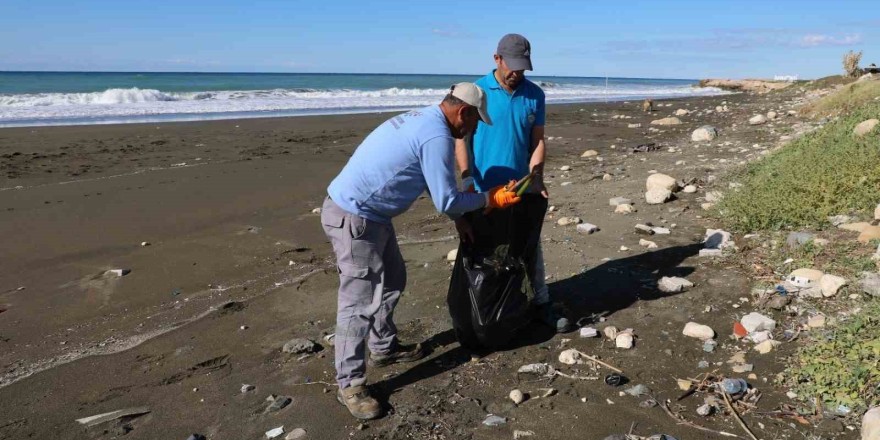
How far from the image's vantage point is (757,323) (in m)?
3.86

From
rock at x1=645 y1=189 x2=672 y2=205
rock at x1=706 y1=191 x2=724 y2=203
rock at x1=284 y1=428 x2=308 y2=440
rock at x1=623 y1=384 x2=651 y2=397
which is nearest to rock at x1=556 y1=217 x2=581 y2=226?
rock at x1=645 y1=189 x2=672 y2=205

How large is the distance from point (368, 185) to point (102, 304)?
3066 millimetres

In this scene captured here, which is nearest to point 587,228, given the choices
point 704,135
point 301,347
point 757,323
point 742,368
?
point 757,323

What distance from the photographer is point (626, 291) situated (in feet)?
15.3

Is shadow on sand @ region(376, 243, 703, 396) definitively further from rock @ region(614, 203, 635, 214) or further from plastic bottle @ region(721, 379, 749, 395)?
rock @ region(614, 203, 635, 214)

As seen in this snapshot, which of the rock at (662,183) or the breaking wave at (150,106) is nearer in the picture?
the rock at (662,183)

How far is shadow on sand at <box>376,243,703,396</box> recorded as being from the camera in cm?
374

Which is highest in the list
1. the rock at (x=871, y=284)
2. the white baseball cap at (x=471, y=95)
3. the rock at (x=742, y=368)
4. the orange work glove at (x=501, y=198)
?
the white baseball cap at (x=471, y=95)

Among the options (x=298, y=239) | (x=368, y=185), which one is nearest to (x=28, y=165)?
(x=298, y=239)

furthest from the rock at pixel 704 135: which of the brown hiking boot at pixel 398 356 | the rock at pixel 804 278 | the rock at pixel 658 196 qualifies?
the brown hiking boot at pixel 398 356

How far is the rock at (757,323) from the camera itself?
3824mm

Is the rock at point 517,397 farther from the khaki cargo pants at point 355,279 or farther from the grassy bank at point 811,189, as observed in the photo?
the grassy bank at point 811,189

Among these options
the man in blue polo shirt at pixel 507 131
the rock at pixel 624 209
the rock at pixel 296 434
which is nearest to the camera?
the rock at pixel 296 434

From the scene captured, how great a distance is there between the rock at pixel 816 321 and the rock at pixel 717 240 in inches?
58.8
